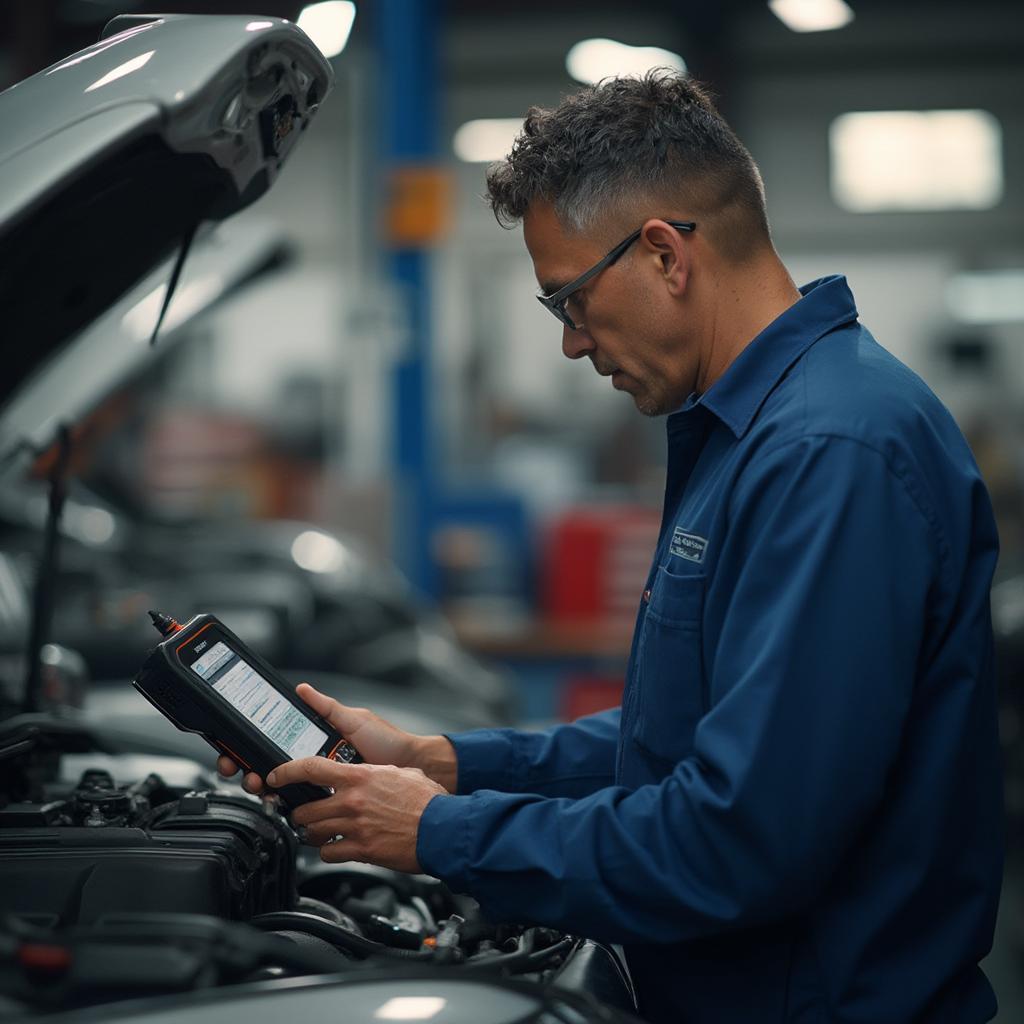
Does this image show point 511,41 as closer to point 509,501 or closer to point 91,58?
point 509,501

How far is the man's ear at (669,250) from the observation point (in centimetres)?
154

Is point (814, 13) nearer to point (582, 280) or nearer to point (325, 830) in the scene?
point (582, 280)

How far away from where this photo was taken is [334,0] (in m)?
2.00

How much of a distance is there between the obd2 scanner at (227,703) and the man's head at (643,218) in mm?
575

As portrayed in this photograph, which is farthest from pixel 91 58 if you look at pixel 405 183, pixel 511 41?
pixel 511 41

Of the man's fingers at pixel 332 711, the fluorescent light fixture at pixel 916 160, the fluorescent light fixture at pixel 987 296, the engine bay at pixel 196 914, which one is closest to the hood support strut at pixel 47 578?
the engine bay at pixel 196 914

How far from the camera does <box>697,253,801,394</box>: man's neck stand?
1.58 m

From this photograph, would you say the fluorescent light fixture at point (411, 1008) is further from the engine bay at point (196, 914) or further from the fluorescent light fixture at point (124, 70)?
the fluorescent light fixture at point (124, 70)

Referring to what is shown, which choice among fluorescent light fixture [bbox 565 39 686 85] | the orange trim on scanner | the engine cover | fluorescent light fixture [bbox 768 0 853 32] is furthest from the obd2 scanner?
fluorescent light fixture [bbox 565 39 686 85]

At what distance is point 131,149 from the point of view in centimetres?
154

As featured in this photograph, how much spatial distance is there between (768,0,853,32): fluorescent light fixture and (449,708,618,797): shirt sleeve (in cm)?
719

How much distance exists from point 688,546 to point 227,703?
1.88 feet

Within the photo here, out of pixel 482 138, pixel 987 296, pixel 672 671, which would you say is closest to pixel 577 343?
pixel 672 671

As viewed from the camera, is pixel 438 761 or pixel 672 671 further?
pixel 438 761
